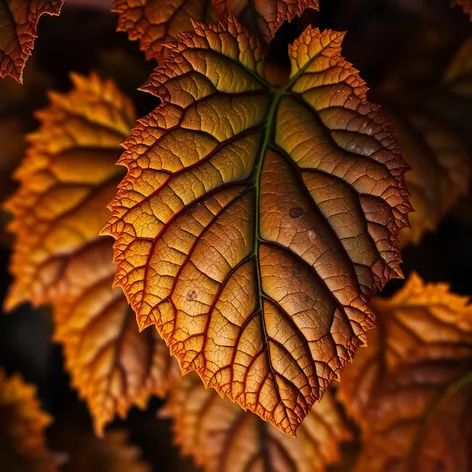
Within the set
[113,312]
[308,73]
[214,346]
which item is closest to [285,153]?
→ [308,73]

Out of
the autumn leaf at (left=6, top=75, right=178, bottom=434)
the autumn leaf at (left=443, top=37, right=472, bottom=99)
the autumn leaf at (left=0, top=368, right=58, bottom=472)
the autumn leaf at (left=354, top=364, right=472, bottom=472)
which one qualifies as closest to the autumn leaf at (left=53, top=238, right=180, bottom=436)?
the autumn leaf at (left=6, top=75, right=178, bottom=434)

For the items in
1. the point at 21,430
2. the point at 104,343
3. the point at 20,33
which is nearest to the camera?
the point at 20,33

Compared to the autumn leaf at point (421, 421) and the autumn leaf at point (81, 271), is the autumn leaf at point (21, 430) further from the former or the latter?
the autumn leaf at point (421, 421)

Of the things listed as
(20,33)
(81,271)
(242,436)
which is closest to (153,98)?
(81,271)

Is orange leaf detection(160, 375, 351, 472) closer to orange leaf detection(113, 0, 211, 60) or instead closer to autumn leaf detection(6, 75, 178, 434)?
autumn leaf detection(6, 75, 178, 434)

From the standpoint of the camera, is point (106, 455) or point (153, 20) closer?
point (153, 20)

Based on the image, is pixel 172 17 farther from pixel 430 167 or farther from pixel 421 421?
pixel 421 421
